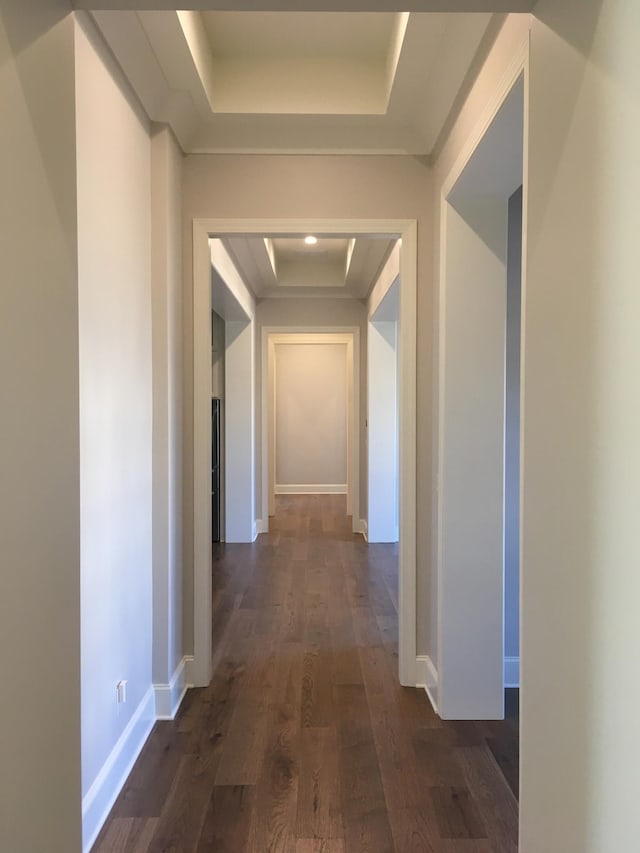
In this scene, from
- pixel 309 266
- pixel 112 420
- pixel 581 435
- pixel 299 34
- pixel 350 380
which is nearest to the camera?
pixel 581 435

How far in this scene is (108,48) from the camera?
5.93 ft

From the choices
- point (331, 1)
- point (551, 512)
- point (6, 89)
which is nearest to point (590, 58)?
point (331, 1)

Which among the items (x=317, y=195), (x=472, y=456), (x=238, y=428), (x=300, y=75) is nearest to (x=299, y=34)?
(x=300, y=75)

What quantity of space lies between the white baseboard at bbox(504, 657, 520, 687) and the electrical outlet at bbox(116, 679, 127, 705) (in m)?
1.74

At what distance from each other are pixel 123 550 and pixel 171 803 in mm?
854

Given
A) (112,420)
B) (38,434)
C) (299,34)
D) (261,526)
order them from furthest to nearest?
(261,526), (299,34), (112,420), (38,434)

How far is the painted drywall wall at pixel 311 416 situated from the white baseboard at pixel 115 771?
677cm

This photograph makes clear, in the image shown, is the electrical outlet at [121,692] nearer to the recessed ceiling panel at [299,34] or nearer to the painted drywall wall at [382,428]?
the recessed ceiling panel at [299,34]

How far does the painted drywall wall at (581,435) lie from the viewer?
2.91 feet

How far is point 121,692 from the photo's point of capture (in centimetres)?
194

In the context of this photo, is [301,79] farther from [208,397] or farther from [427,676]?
[427,676]

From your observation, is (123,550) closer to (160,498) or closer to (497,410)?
(160,498)

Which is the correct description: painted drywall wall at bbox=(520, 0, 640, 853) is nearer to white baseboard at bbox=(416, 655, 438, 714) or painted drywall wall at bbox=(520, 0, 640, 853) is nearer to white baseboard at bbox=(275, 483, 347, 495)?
white baseboard at bbox=(416, 655, 438, 714)

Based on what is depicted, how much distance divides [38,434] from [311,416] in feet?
26.5
